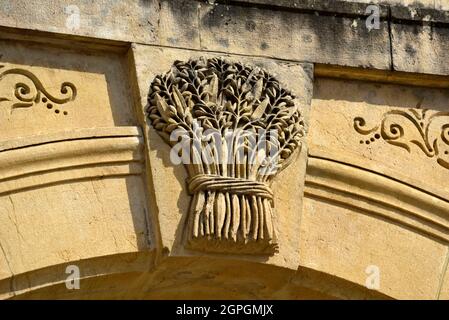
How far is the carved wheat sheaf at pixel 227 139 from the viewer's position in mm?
5461

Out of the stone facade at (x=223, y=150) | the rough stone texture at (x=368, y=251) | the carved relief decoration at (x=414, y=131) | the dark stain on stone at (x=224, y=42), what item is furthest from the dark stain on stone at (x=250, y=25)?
the rough stone texture at (x=368, y=251)

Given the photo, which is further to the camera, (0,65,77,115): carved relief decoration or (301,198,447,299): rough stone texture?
(301,198,447,299): rough stone texture

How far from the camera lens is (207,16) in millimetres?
5789

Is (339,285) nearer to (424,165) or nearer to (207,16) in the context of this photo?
(424,165)

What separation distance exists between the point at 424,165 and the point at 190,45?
3.55 ft

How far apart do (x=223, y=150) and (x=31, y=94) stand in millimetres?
758

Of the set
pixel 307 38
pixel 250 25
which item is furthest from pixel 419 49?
pixel 250 25

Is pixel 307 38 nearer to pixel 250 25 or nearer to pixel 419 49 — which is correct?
pixel 250 25

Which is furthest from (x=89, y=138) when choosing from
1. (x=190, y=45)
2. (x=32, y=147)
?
(x=190, y=45)

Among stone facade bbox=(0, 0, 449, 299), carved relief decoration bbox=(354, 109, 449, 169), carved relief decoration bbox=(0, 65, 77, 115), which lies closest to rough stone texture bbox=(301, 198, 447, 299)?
stone facade bbox=(0, 0, 449, 299)

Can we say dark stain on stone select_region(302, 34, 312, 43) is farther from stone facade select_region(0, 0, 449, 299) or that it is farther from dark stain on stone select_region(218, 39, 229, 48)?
dark stain on stone select_region(218, 39, 229, 48)

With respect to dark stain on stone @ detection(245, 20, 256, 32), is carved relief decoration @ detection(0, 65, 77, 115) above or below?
below

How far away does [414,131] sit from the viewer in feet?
19.7

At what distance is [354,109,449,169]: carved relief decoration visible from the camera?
595 cm
